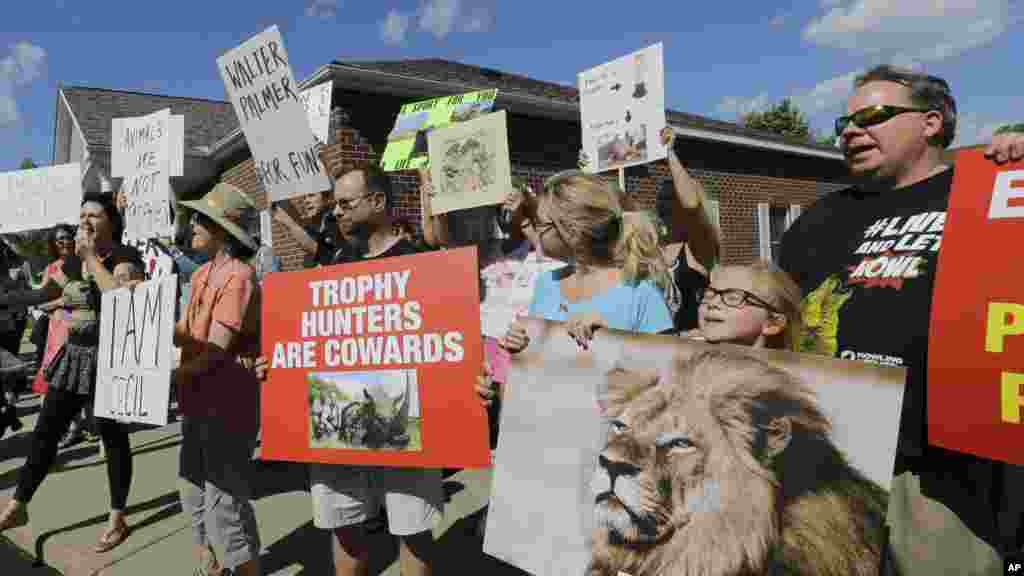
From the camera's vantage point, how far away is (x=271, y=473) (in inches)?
200

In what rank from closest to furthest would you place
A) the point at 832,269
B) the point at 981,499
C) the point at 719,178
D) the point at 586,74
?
1. the point at 981,499
2. the point at 832,269
3. the point at 586,74
4. the point at 719,178

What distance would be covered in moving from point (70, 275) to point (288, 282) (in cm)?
264

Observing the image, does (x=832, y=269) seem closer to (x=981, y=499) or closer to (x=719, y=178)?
(x=981, y=499)

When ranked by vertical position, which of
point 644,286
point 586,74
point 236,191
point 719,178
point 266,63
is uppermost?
point 719,178

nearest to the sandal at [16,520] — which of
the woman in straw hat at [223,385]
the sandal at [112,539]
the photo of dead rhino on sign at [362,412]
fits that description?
the sandal at [112,539]

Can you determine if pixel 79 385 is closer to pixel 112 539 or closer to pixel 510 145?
pixel 112 539

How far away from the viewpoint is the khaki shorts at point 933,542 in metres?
1.60

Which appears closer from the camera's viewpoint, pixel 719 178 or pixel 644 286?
pixel 644 286

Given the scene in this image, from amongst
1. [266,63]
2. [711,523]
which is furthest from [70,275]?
[711,523]

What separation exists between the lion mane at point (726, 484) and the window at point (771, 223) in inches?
562

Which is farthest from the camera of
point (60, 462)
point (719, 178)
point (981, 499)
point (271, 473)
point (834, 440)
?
point (719, 178)

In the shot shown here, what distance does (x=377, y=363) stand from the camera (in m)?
2.27

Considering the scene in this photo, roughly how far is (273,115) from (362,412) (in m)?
1.63

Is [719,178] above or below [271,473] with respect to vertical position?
above
